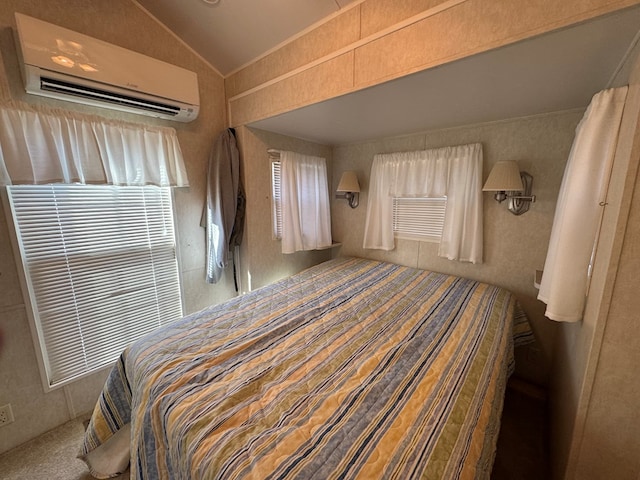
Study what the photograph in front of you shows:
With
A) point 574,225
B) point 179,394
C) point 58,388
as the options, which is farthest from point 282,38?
point 58,388

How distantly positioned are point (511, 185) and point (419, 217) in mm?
782

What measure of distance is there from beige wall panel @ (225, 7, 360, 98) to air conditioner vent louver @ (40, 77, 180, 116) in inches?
24.3

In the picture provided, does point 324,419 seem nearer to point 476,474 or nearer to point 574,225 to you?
point 476,474

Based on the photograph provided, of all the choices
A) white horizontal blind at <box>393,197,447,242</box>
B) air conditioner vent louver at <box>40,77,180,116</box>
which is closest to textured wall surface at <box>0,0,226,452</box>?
air conditioner vent louver at <box>40,77,180,116</box>

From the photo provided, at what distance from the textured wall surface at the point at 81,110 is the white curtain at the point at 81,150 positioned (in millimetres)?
95

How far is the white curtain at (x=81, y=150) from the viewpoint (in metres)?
1.23

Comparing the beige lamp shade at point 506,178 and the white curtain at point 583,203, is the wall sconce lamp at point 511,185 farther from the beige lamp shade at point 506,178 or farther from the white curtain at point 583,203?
the white curtain at point 583,203

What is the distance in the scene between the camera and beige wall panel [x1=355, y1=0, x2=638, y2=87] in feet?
2.76

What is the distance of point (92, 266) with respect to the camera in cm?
158

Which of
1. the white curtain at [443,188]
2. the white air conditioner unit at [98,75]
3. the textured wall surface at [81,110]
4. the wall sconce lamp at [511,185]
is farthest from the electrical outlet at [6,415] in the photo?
the wall sconce lamp at [511,185]

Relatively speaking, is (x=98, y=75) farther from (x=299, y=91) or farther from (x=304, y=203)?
(x=304, y=203)

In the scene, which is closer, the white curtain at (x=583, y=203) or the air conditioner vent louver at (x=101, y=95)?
the white curtain at (x=583, y=203)

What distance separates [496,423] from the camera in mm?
855

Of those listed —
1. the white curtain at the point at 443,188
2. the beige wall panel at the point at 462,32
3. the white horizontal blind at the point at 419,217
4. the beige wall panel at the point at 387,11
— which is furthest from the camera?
the white horizontal blind at the point at 419,217
